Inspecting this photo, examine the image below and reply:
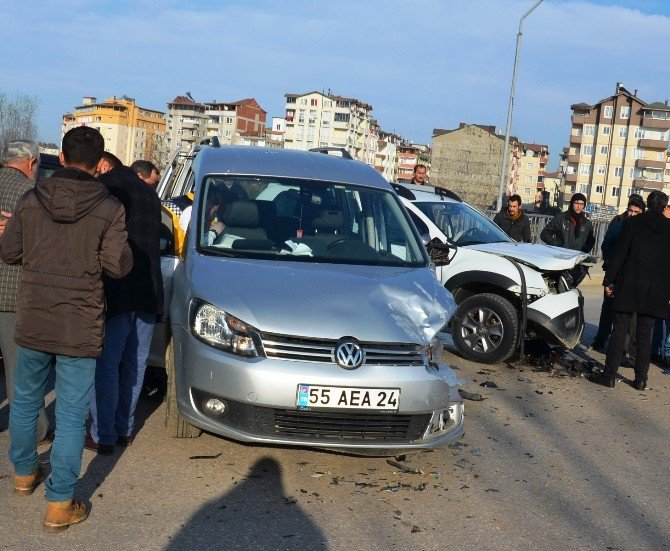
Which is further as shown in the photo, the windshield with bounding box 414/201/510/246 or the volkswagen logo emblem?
the windshield with bounding box 414/201/510/246

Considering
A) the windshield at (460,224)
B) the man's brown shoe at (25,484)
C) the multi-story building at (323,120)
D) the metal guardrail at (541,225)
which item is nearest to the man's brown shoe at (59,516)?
the man's brown shoe at (25,484)

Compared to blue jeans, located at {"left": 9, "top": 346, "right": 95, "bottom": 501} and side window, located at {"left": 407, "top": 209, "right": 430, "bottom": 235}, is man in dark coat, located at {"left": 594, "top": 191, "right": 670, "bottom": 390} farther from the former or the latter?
blue jeans, located at {"left": 9, "top": 346, "right": 95, "bottom": 501}

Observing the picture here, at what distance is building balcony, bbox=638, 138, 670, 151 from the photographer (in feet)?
445

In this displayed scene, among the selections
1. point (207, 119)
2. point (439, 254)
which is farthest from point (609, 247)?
point (207, 119)

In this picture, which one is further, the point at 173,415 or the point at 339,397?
the point at 173,415

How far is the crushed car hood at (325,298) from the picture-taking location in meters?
5.35

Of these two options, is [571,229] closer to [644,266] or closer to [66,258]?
[644,266]

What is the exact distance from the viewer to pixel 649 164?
Answer: 136125mm

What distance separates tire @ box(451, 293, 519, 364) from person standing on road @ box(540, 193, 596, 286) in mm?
2801

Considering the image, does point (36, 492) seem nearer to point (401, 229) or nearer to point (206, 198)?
point (206, 198)

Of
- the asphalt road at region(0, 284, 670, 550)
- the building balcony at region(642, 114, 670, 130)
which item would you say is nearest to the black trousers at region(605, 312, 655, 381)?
the asphalt road at region(0, 284, 670, 550)

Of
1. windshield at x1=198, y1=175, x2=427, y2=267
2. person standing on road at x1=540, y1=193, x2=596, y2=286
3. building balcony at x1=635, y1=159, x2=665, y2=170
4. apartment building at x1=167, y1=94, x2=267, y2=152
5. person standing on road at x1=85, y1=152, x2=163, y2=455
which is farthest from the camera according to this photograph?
apartment building at x1=167, y1=94, x2=267, y2=152

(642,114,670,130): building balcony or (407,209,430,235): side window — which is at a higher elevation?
(642,114,670,130): building balcony

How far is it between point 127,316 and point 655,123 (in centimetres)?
13967
